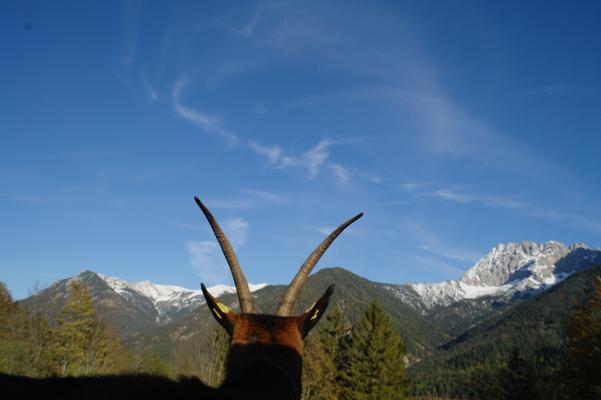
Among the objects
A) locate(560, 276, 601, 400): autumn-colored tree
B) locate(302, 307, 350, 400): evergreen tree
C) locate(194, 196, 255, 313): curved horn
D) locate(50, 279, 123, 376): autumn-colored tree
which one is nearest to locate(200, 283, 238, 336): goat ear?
locate(194, 196, 255, 313): curved horn

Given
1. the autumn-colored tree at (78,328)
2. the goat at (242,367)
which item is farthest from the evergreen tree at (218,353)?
the goat at (242,367)

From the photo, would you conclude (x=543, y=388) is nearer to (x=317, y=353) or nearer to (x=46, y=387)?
(x=317, y=353)

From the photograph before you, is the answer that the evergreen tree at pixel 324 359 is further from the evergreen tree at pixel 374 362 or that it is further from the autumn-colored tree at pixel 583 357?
the autumn-colored tree at pixel 583 357

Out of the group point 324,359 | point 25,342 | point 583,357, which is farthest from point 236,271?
point 324,359

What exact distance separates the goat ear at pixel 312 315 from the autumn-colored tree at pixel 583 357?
2960 cm

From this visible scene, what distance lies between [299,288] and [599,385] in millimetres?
30658

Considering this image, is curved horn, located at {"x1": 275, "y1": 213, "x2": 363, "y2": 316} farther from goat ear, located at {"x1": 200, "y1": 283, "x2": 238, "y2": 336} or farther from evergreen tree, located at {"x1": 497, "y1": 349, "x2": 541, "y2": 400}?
evergreen tree, located at {"x1": 497, "y1": 349, "x2": 541, "y2": 400}

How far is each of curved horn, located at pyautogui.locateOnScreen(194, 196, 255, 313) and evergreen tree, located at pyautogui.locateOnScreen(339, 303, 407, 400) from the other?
43.0 metres

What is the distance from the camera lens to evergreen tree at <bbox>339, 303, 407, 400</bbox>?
45031 mm

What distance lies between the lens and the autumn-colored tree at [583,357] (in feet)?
94.3

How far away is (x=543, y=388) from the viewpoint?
155 ft

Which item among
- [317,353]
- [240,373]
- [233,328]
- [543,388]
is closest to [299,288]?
[233,328]

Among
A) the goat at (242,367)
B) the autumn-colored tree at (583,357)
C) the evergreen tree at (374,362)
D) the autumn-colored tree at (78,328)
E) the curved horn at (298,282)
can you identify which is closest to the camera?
the goat at (242,367)

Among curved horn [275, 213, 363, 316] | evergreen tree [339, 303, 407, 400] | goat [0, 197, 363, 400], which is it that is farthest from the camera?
evergreen tree [339, 303, 407, 400]
